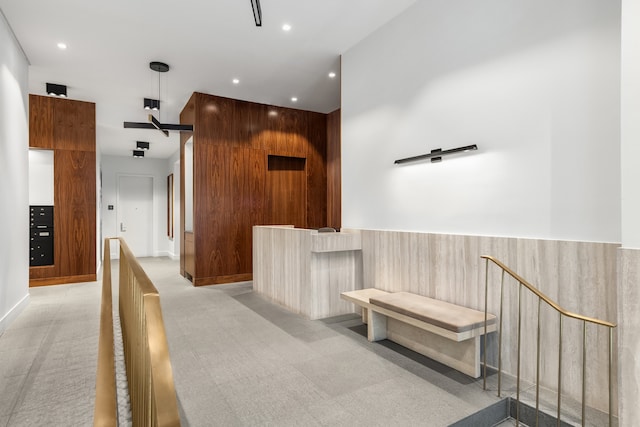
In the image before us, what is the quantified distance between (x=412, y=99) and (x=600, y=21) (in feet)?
5.49

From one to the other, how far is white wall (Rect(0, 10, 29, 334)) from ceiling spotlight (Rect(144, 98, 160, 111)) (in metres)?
1.75

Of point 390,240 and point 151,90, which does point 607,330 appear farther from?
point 151,90

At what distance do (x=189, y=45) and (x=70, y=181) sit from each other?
3747 millimetres

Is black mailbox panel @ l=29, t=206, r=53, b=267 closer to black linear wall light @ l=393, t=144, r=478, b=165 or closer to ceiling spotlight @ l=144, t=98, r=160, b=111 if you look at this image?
ceiling spotlight @ l=144, t=98, r=160, b=111

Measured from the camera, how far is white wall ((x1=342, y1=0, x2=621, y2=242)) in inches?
92.9

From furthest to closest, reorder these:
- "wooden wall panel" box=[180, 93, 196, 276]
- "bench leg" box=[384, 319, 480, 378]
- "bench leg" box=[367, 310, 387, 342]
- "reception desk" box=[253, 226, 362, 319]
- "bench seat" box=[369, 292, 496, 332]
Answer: "wooden wall panel" box=[180, 93, 196, 276], "reception desk" box=[253, 226, 362, 319], "bench leg" box=[367, 310, 387, 342], "bench leg" box=[384, 319, 480, 378], "bench seat" box=[369, 292, 496, 332]

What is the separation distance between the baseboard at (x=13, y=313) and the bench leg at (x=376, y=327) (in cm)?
383

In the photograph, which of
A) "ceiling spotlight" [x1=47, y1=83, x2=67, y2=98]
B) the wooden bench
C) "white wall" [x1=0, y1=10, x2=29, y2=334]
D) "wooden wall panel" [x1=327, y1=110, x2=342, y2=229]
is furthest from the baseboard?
"wooden wall panel" [x1=327, y1=110, x2=342, y2=229]

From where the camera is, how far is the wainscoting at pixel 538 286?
2.28m

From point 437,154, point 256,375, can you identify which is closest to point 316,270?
point 256,375

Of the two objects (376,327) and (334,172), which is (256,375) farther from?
(334,172)

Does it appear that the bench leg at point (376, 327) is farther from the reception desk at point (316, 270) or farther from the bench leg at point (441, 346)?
the reception desk at point (316, 270)

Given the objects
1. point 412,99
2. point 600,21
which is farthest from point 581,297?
point 412,99

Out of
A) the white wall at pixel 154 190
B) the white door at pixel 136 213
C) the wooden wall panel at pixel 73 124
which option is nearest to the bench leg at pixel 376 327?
the wooden wall panel at pixel 73 124
